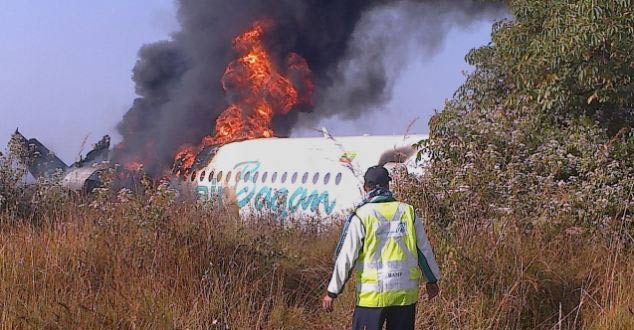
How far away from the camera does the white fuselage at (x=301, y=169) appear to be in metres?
13.6

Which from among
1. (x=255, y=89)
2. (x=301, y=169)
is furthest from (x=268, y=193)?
(x=255, y=89)

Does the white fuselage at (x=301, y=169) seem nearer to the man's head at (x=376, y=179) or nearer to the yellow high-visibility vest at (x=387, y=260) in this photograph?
the man's head at (x=376, y=179)

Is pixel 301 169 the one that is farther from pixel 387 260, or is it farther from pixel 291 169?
pixel 387 260

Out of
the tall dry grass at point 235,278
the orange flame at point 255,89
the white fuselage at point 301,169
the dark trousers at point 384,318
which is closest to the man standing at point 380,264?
the dark trousers at point 384,318

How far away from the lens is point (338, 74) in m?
22.0

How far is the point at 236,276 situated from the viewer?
5902 mm

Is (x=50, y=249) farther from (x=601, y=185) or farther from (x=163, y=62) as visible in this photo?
(x=163, y=62)

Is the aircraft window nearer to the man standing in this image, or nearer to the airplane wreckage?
the airplane wreckage

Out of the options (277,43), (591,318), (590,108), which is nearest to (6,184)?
(591,318)

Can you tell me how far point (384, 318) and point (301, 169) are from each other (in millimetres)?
11082

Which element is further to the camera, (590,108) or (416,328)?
(590,108)

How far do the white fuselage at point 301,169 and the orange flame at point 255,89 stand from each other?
2.60m

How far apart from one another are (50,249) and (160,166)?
1448 cm

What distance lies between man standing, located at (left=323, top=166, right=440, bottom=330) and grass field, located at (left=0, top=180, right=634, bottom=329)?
3.65ft
